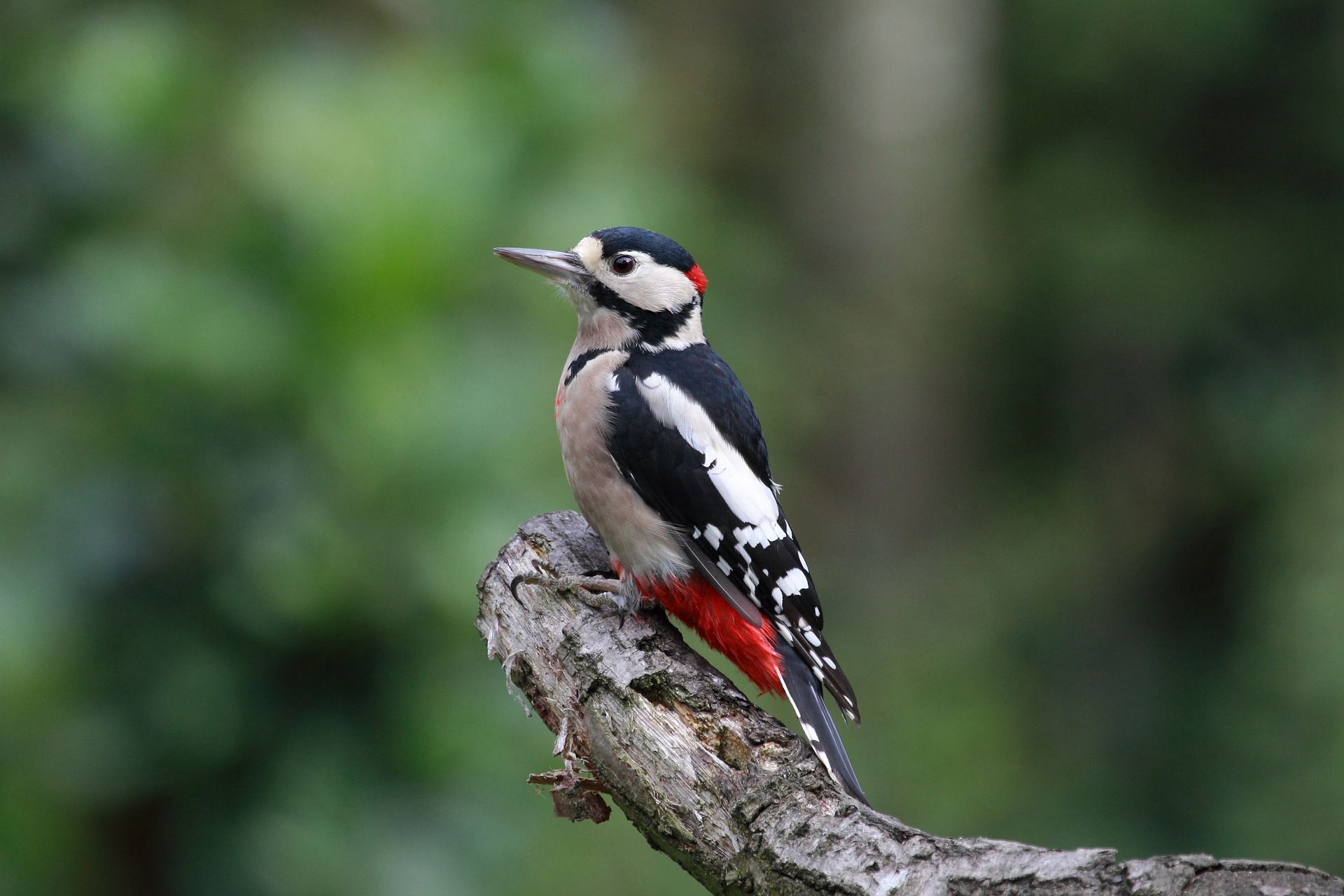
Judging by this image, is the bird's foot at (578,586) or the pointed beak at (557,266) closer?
the bird's foot at (578,586)

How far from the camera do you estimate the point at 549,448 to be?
4.55 m

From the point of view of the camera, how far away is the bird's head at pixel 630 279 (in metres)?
3.19

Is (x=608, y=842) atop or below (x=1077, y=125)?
below

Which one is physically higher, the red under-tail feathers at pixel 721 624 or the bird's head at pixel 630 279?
the bird's head at pixel 630 279

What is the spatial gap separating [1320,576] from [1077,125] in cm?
328

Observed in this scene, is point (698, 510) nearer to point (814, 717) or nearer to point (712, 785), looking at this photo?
point (814, 717)

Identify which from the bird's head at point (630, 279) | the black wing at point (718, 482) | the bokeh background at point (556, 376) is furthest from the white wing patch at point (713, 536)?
the bokeh background at point (556, 376)

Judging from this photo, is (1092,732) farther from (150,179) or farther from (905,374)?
(150,179)

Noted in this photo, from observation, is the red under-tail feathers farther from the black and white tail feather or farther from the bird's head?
the bird's head

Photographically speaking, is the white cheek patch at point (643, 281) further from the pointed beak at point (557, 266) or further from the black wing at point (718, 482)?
the black wing at point (718, 482)

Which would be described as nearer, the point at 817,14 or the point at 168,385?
the point at 168,385

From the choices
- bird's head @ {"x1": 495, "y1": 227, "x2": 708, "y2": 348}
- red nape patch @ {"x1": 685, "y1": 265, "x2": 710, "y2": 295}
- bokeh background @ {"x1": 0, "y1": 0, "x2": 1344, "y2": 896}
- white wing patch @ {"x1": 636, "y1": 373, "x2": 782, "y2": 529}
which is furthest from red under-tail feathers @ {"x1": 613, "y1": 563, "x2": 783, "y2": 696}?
bokeh background @ {"x1": 0, "y1": 0, "x2": 1344, "y2": 896}

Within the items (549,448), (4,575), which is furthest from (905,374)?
(4,575)

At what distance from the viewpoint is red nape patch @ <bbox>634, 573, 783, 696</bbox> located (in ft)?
9.12
